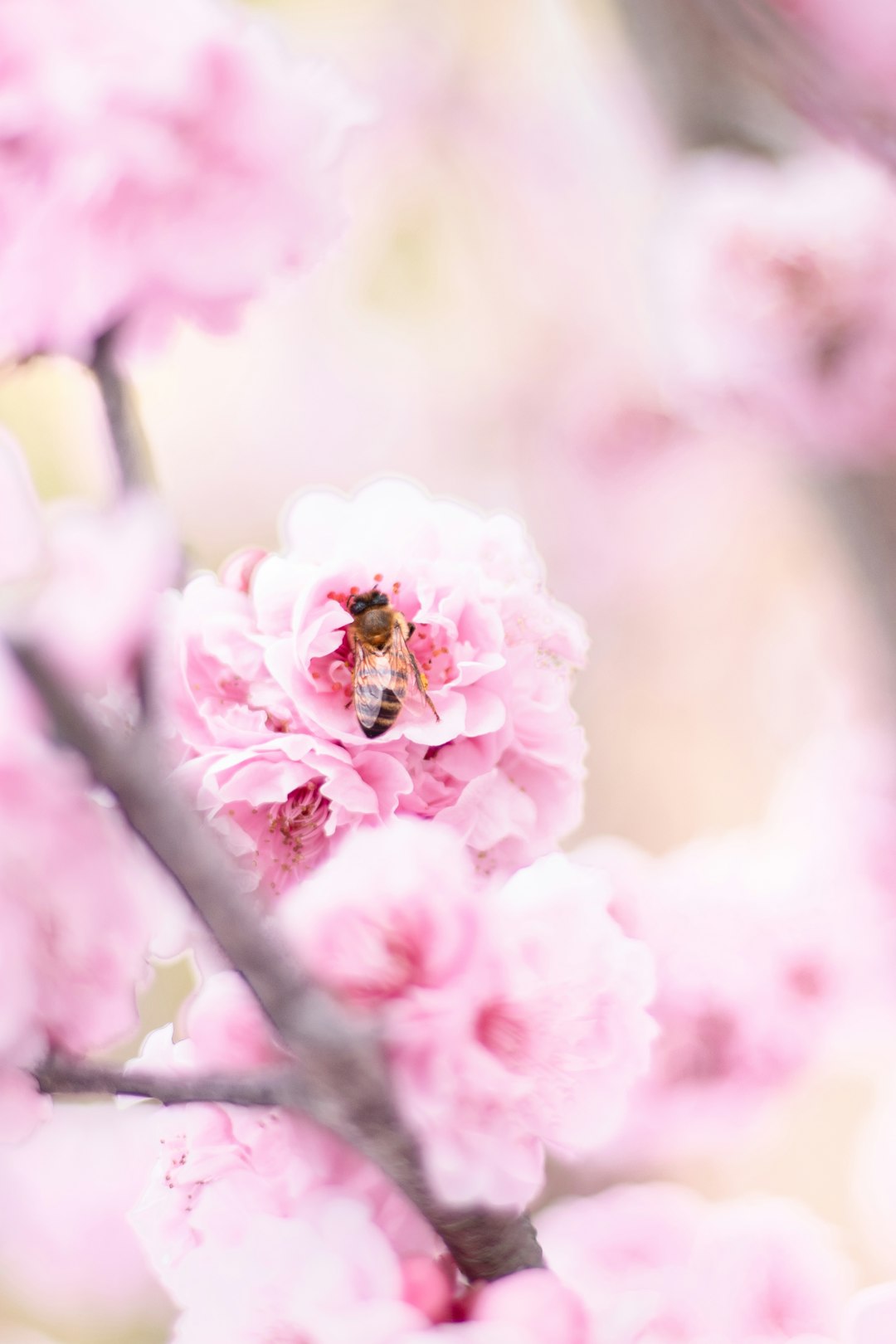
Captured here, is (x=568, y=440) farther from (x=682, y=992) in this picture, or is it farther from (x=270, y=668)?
(x=270, y=668)

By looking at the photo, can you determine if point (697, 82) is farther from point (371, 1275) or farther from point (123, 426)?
point (371, 1275)

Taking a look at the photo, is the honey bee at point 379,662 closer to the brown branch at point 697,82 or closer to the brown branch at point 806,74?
the brown branch at point 806,74

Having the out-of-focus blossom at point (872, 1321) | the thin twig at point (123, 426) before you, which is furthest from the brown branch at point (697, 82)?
the out-of-focus blossom at point (872, 1321)

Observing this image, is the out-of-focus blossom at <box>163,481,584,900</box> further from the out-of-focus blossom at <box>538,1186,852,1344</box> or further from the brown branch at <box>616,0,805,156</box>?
the brown branch at <box>616,0,805,156</box>

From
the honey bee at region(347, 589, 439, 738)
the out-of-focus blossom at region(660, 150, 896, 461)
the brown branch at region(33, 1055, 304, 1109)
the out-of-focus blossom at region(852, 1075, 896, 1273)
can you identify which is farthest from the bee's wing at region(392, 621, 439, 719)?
the out-of-focus blossom at region(852, 1075, 896, 1273)

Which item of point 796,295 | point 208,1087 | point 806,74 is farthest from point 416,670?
point 796,295

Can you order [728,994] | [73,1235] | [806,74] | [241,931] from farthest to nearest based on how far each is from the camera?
[73,1235], [728,994], [806,74], [241,931]
